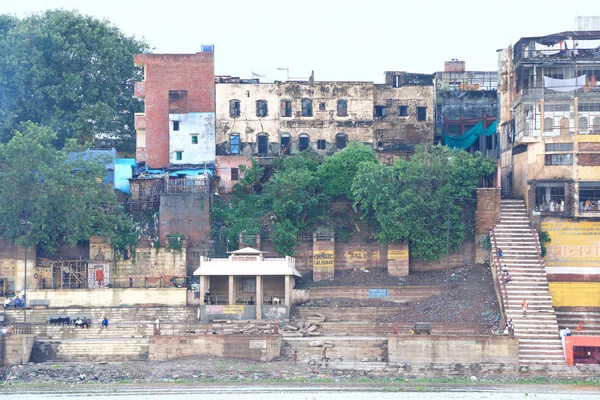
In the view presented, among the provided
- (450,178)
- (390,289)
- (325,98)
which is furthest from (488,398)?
(325,98)

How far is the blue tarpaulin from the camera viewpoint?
6681cm

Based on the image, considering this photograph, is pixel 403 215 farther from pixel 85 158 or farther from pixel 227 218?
pixel 85 158

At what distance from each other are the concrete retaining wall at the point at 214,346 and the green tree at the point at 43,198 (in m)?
8.50

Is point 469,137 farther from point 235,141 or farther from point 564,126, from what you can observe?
point 235,141

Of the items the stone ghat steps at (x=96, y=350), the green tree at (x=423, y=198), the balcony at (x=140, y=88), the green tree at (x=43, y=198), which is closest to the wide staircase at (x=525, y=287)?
the green tree at (x=423, y=198)

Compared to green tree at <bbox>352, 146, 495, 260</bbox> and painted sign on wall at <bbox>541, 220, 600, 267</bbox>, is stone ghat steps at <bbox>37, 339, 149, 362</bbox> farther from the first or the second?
painted sign on wall at <bbox>541, 220, 600, 267</bbox>

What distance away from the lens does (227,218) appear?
60312 millimetres

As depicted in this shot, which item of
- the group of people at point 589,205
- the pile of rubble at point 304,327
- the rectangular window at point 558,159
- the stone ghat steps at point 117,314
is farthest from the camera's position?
the rectangular window at point 558,159

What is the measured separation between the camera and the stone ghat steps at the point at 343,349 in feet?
168

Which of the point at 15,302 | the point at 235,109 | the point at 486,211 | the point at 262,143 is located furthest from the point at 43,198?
the point at 486,211

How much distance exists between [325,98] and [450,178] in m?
10.1

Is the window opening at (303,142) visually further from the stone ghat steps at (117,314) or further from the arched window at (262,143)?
the stone ghat steps at (117,314)

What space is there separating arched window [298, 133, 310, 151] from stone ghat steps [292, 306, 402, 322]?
1273 cm

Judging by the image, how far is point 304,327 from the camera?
5384 centimetres
